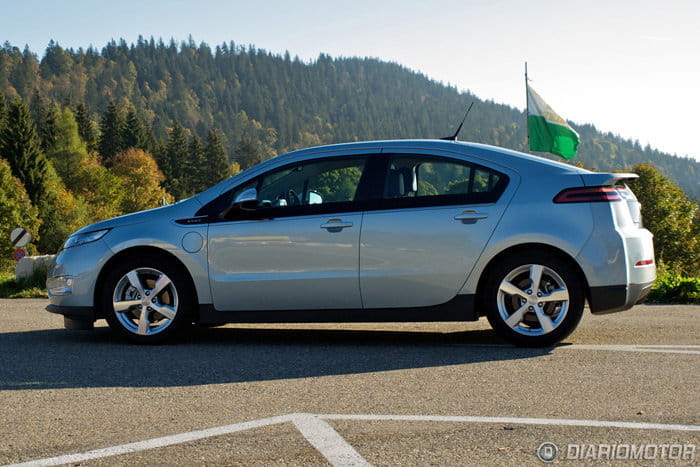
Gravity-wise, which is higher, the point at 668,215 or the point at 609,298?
the point at 609,298

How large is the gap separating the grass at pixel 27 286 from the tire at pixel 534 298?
10.2 metres

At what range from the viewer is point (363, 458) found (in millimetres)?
3441

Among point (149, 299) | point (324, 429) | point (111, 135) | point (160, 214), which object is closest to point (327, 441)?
point (324, 429)

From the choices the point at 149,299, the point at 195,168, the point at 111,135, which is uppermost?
the point at 111,135

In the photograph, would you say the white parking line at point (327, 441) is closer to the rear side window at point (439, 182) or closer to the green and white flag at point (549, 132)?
the rear side window at point (439, 182)

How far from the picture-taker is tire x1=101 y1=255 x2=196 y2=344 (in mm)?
7008

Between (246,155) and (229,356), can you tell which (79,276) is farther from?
(246,155)

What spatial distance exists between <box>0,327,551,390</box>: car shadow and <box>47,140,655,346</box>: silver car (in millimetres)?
263

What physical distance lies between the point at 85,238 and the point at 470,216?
3.48 m

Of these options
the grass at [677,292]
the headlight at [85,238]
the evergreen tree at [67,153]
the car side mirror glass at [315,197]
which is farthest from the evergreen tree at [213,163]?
the car side mirror glass at [315,197]

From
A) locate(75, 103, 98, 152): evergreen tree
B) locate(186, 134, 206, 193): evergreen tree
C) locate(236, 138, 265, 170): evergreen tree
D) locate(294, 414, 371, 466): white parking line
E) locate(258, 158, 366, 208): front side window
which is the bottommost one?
locate(294, 414, 371, 466): white parking line

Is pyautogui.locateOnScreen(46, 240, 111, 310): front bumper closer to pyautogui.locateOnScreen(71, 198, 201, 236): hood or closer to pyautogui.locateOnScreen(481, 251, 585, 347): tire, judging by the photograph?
pyautogui.locateOnScreen(71, 198, 201, 236): hood

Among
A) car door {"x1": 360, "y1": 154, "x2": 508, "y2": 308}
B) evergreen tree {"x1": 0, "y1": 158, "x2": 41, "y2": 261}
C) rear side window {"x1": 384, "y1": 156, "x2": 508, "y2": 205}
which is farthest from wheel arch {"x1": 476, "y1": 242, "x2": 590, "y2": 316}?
evergreen tree {"x1": 0, "y1": 158, "x2": 41, "y2": 261}

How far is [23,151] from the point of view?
274 feet
